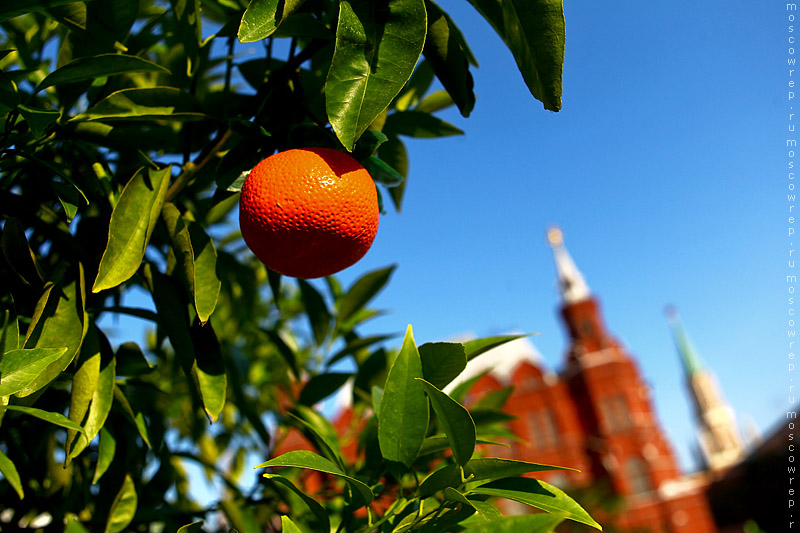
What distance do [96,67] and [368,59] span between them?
273mm

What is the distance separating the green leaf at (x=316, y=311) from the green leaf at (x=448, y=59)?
45 cm

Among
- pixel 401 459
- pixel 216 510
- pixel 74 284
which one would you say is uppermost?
pixel 74 284

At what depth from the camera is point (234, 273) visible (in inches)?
40.1

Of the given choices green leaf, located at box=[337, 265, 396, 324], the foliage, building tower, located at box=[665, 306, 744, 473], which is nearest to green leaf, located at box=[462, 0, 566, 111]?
the foliage

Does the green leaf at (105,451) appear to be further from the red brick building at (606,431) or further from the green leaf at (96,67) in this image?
the red brick building at (606,431)

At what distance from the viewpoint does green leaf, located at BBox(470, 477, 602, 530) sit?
1.52 ft

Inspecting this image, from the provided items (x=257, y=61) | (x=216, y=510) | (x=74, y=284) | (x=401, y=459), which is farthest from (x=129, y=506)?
(x=257, y=61)

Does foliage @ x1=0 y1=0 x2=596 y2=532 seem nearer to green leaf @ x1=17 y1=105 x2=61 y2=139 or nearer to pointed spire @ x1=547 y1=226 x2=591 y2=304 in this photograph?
green leaf @ x1=17 y1=105 x2=61 y2=139

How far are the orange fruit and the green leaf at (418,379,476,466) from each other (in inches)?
6.3

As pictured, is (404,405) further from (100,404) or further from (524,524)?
(100,404)

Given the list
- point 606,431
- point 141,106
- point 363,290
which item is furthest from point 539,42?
point 606,431

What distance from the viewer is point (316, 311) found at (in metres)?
1.01

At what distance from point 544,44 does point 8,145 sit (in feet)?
1.74

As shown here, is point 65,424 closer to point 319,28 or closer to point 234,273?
point 319,28
